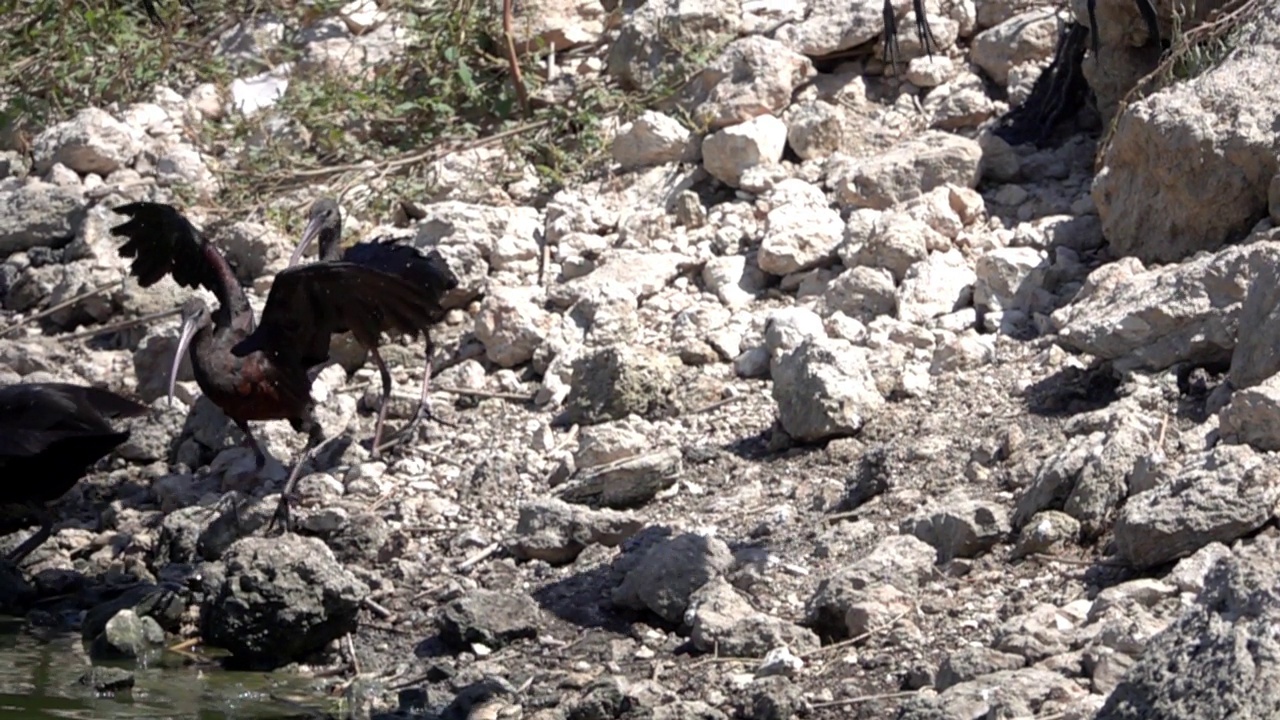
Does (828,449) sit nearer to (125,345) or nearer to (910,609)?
(910,609)


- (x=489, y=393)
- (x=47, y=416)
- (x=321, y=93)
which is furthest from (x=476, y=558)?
(x=321, y=93)

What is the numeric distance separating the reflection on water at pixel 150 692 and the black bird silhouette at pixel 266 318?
40.2 inches

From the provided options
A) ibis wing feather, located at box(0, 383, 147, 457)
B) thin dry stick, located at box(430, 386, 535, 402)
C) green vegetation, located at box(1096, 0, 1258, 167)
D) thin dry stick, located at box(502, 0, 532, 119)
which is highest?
green vegetation, located at box(1096, 0, 1258, 167)

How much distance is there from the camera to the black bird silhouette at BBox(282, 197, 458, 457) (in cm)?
780

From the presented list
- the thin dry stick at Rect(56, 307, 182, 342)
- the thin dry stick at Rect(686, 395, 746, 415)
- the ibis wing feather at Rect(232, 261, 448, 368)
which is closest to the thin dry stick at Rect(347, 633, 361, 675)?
the ibis wing feather at Rect(232, 261, 448, 368)

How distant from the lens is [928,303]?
8125mm

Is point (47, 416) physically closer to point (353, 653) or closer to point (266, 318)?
point (266, 318)

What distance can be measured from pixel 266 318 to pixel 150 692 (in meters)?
2.01

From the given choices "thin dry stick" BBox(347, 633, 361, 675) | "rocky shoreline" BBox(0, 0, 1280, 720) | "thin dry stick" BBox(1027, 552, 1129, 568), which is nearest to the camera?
"rocky shoreline" BBox(0, 0, 1280, 720)

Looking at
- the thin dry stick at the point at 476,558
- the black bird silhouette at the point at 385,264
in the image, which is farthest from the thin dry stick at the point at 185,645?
the black bird silhouette at the point at 385,264

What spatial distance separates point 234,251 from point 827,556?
4.37m

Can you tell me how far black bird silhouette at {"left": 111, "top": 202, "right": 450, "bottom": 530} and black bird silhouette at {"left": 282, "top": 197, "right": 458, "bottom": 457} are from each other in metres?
0.07

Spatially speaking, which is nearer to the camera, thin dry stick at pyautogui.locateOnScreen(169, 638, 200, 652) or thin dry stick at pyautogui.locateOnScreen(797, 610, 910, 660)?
thin dry stick at pyautogui.locateOnScreen(797, 610, 910, 660)

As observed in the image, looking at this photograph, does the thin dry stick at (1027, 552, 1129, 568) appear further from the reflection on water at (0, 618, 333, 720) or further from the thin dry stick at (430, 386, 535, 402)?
the thin dry stick at (430, 386, 535, 402)
